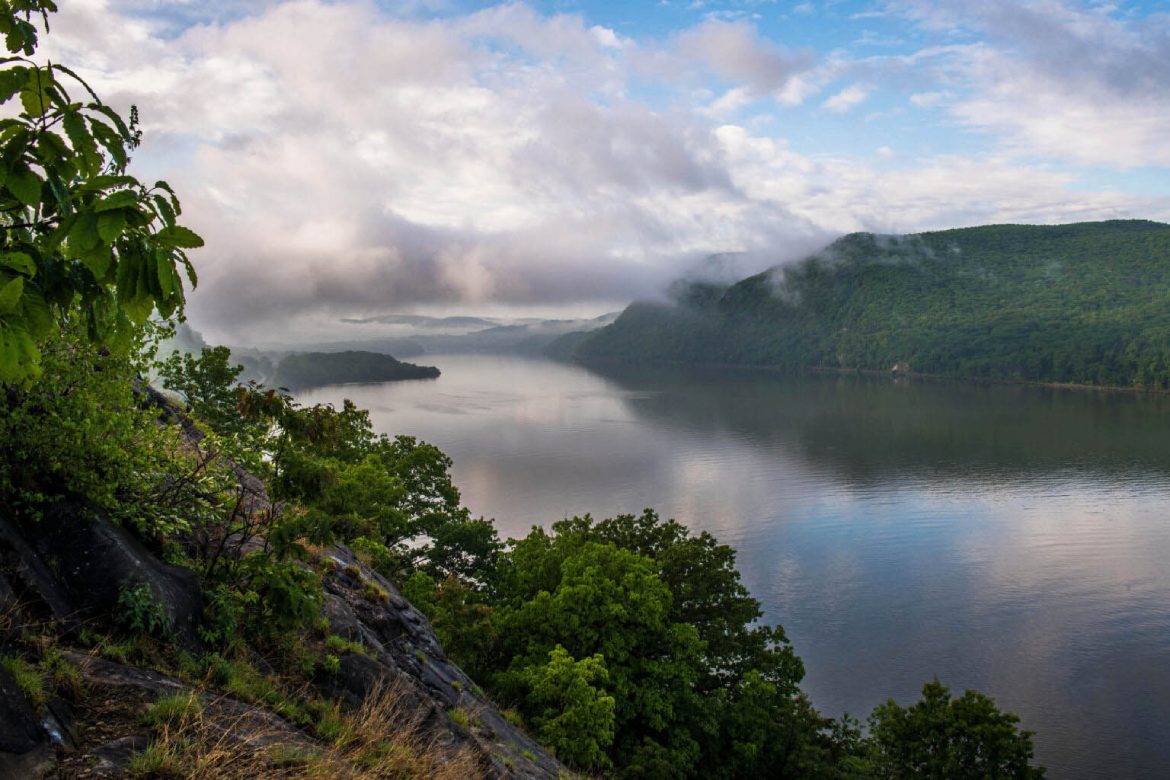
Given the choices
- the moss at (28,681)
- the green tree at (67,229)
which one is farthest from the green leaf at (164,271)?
the moss at (28,681)

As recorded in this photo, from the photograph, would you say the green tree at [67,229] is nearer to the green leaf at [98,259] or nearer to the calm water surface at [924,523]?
the green leaf at [98,259]

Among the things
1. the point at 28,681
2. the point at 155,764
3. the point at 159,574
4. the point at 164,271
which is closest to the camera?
the point at 164,271

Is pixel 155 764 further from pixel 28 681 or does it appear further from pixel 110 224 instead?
pixel 110 224

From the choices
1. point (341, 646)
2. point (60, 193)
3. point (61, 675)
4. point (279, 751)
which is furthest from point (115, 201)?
point (341, 646)

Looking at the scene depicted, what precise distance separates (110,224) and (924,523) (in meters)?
67.3

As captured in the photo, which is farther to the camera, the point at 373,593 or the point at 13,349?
the point at 373,593

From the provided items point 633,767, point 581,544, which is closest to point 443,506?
point 581,544

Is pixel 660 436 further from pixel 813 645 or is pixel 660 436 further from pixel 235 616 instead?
pixel 235 616

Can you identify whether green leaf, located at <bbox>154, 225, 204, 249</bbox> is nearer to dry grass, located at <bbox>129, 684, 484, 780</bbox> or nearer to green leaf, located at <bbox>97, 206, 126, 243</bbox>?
green leaf, located at <bbox>97, 206, 126, 243</bbox>

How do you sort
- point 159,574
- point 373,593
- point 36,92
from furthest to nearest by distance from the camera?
point 373,593 → point 159,574 → point 36,92

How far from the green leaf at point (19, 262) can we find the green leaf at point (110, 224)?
0.26 meters

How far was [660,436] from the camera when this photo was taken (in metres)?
102

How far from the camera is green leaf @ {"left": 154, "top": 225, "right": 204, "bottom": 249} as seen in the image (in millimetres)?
2594

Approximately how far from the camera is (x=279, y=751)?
5934 millimetres
